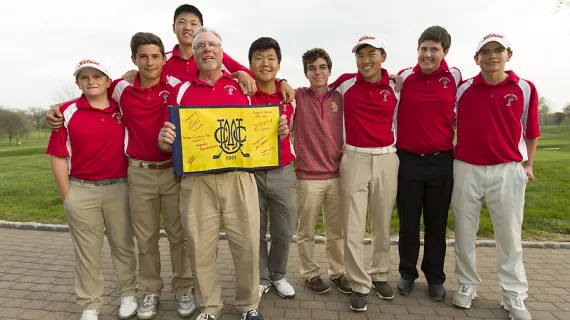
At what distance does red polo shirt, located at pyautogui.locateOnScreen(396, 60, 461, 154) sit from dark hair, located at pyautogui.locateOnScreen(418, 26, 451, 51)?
22 cm

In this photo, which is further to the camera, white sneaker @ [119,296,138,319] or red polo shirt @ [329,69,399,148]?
red polo shirt @ [329,69,399,148]

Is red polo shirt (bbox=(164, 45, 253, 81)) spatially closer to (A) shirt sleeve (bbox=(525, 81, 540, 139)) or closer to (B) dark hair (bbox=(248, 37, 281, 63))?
(B) dark hair (bbox=(248, 37, 281, 63))

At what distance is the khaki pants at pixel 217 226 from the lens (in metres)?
3.79

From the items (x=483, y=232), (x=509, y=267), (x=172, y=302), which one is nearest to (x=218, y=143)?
(x=172, y=302)

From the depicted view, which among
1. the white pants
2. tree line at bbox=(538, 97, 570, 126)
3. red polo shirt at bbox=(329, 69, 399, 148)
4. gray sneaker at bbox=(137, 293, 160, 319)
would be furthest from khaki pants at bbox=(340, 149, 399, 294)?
tree line at bbox=(538, 97, 570, 126)

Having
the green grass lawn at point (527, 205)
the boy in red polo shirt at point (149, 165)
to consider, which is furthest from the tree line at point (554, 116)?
the boy in red polo shirt at point (149, 165)

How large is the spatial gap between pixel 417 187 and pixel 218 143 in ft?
8.22

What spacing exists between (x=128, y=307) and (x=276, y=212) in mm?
2032

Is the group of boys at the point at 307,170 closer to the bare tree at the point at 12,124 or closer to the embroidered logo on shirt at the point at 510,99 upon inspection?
the embroidered logo on shirt at the point at 510,99

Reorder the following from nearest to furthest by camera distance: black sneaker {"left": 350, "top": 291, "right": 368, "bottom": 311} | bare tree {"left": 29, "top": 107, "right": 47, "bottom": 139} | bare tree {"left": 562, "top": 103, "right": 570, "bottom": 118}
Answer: black sneaker {"left": 350, "top": 291, "right": 368, "bottom": 311} < bare tree {"left": 29, "top": 107, "right": 47, "bottom": 139} < bare tree {"left": 562, "top": 103, "right": 570, "bottom": 118}

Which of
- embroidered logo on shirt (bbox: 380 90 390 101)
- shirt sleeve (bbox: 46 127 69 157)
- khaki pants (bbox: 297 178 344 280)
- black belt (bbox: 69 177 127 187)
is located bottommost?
khaki pants (bbox: 297 178 344 280)

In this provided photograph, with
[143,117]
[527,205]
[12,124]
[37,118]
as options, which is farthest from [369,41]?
[37,118]

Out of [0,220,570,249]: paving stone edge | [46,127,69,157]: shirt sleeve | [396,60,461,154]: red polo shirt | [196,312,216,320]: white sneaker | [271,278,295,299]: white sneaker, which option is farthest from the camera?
[0,220,570,249]: paving stone edge

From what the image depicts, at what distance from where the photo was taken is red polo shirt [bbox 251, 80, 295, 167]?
4363 millimetres
